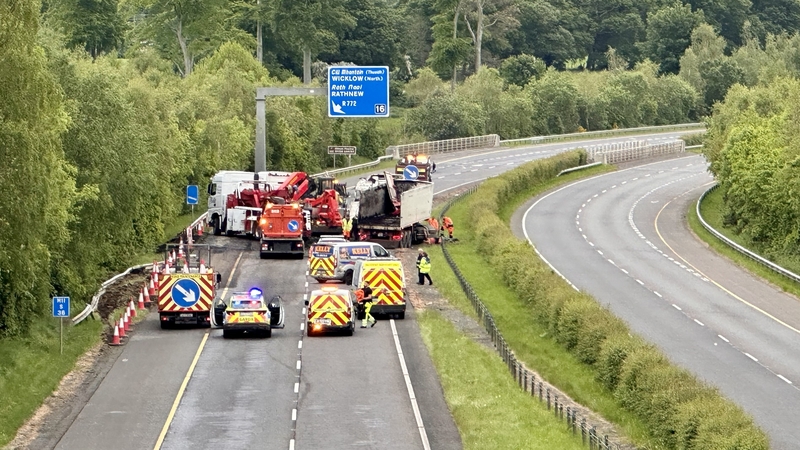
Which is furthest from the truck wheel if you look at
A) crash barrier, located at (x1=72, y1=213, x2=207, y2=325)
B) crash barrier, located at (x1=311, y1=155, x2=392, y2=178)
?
crash barrier, located at (x1=311, y1=155, x2=392, y2=178)

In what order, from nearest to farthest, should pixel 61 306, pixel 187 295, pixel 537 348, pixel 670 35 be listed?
pixel 61 306 → pixel 187 295 → pixel 537 348 → pixel 670 35

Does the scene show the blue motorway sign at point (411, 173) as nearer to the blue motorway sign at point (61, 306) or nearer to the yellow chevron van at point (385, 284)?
the yellow chevron van at point (385, 284)

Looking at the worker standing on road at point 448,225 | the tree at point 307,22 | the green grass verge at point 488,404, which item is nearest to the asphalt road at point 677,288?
the worker standing on road at point 448,225

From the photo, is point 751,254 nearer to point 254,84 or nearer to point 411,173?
point 411,173

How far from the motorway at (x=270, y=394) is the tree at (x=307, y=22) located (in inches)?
3294

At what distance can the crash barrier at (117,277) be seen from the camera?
149 ft

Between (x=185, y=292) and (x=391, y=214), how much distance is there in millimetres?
23827

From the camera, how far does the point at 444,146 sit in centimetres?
12350

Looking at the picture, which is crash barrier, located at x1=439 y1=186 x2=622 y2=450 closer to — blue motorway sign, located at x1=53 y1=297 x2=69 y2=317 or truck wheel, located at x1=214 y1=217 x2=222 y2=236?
blue motorway sign, located at x1=53 y1=297 x2=69 y2=317

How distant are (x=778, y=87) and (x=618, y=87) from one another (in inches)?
2088

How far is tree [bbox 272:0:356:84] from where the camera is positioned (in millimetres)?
Answer: 130375

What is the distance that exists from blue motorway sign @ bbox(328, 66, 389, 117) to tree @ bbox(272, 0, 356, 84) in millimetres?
55164

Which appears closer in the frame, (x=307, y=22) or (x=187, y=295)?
(x=187, y=295)

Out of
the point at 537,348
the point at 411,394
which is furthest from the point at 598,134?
the point at 411,394
